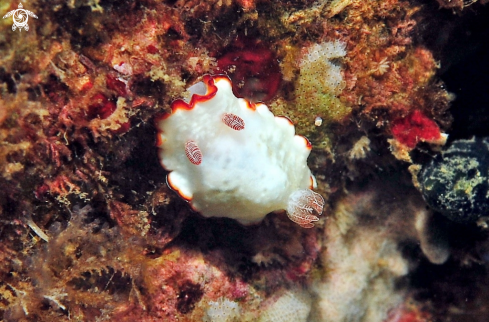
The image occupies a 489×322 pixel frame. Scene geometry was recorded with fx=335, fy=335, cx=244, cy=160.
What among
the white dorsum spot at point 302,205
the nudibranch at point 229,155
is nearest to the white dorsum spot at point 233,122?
the nudibranch at point 229,155

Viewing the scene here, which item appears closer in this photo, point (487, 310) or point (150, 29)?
point (150, 29)

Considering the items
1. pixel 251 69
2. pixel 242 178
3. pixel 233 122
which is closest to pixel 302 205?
pixel 242 178

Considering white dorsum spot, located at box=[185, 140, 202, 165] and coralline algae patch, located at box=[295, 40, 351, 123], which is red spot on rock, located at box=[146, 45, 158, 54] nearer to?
white dorsum spot, located at box=[185, 140, 202, 165]

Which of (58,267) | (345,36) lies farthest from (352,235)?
(58,267)

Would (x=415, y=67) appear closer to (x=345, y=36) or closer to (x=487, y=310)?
(x=345, y=36)

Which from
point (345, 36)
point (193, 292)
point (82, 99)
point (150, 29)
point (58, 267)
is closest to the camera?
point (82, 99)

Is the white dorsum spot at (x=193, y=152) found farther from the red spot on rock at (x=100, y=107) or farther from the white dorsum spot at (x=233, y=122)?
the red spot on rock at (x=100, y=107)

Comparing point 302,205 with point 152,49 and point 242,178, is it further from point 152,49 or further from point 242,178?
point 152,49
